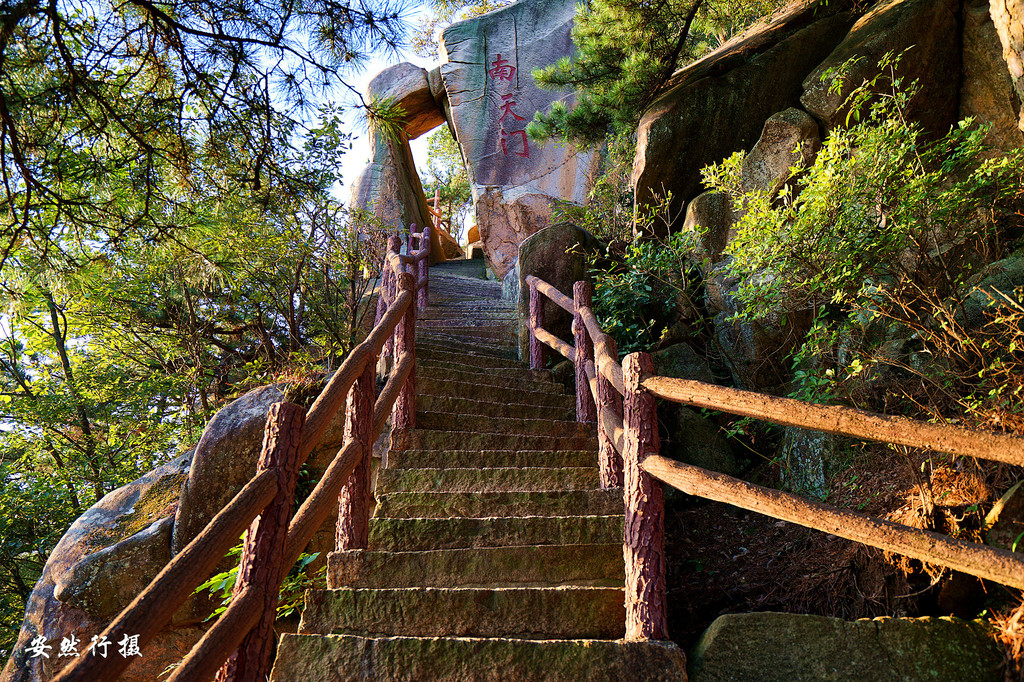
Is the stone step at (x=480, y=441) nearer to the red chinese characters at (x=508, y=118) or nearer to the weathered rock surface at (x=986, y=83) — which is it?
the weathered rock surface at (x=986, y=83)

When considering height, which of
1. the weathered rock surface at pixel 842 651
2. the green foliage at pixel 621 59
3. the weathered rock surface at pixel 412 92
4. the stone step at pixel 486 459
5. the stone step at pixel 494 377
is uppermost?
the weathered rock surface at pixel 412 92

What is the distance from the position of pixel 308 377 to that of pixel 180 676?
11.4ft

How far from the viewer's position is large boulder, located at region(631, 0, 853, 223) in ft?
19.1

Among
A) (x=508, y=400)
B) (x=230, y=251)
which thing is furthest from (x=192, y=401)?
(x=508, y=400)

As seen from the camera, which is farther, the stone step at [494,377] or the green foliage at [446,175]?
the green foliage at [446,175]

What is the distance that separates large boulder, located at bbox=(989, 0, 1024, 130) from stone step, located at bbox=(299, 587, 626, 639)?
2329 millimetres

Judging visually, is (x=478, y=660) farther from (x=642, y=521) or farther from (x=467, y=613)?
(x=642, y=521)

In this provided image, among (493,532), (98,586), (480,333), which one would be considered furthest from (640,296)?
(98,586)

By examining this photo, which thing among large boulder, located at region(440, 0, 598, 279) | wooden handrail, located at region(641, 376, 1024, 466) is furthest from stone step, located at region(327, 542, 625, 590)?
large boulder, located at region(440, 0, 598, 279)

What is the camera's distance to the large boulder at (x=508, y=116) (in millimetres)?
11258

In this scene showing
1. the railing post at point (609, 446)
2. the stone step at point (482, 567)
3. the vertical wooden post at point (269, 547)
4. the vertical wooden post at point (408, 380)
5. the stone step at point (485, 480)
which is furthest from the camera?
the vertical wooden post at point (408, 380)

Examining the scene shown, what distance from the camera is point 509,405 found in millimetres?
4207

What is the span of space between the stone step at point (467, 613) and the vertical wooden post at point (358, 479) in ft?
1.30

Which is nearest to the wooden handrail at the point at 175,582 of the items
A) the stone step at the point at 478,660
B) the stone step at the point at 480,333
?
the stone step at the point at 478,660
